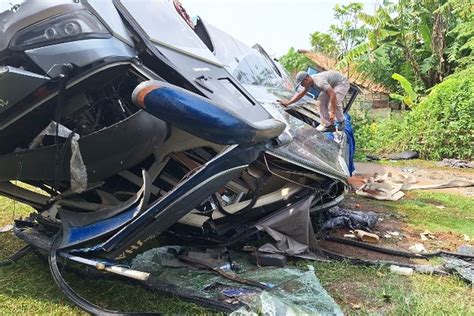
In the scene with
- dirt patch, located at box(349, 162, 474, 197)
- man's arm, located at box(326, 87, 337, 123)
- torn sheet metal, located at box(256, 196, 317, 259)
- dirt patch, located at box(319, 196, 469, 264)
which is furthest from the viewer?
dirt patch, located at box(349, 162, 474, 197)

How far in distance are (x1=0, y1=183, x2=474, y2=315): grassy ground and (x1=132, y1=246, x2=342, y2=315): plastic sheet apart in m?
0.19

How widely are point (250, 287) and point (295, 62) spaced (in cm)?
1422

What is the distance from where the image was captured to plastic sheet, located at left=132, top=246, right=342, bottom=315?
2.54 meters

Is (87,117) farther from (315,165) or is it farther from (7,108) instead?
(315,165)

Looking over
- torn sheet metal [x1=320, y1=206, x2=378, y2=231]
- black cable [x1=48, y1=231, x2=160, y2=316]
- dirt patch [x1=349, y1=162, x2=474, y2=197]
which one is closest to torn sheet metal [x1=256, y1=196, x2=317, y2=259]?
torn sheet metal [x1=320, y1=206, x2=378, y2=231]

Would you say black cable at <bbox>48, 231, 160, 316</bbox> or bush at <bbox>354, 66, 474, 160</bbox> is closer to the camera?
black cable at <bbox>48, 231, 160, 316</bbox>

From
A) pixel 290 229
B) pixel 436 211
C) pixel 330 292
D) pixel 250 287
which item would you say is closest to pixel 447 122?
pixel 436 211

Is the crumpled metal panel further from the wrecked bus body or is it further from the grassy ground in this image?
the grassy ground

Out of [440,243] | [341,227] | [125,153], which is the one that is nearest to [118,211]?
[125,153]

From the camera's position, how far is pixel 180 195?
2.59 meters

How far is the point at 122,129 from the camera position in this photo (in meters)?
2.53

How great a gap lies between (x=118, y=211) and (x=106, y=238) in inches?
7.4

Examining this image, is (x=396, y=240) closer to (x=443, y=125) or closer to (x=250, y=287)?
(x=250, y=287)

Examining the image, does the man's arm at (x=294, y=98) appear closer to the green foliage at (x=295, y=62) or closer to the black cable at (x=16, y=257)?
the black cable at (x=16, y=257)
